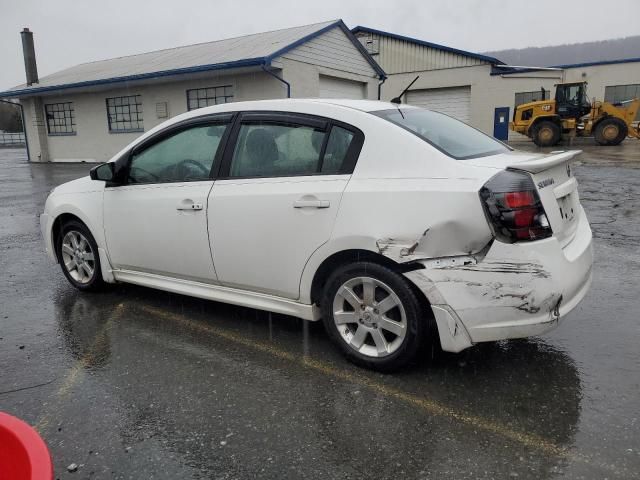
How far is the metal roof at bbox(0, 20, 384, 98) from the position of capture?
15867 millimetres

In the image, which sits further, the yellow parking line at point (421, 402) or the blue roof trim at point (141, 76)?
the blue roof trim at point (141, 76)

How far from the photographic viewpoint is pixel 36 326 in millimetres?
4062

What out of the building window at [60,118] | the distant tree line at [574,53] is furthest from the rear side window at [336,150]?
the distant tree line at [574,53]

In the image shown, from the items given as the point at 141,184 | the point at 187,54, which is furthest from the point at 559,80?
the point at 141,184

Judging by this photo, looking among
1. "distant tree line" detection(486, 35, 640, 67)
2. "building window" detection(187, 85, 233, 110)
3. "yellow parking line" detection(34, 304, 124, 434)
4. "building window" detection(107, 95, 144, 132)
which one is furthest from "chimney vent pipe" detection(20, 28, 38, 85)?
"distant tree line" detection(486, 35, 640, 67)

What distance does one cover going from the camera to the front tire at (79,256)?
4.61 meters

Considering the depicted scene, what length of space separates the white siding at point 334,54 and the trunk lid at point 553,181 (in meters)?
13.7

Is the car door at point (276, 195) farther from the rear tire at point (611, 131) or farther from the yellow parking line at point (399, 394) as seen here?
the rear tire at point (611, 131)

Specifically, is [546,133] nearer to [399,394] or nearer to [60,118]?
[60,118]

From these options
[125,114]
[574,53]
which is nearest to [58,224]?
[125,114]

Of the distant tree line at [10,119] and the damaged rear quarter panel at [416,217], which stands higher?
the distant tree line at [10,119]

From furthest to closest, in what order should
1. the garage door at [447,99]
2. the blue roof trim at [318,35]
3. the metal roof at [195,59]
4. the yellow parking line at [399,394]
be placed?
the garage door at [447,99] → the metal roof at [195,59] → the blue roof trim at [318,35] → the yellow parking line at [399,394]

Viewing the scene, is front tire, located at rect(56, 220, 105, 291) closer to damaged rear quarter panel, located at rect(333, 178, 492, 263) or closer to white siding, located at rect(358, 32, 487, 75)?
damaged rear quarter panel, located at rect(333, 178, 492, 263)

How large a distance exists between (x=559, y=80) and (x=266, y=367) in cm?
2954
